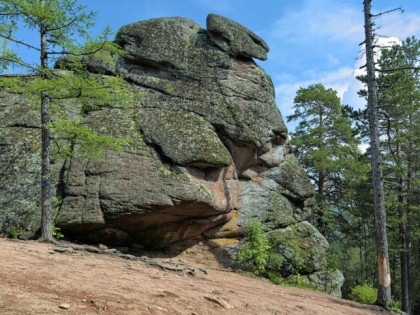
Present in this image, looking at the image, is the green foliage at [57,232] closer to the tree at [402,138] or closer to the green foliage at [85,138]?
the green foliage at [85,138]

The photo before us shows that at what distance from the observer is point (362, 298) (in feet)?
52.0

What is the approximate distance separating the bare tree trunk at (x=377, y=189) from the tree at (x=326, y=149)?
8.34 meters

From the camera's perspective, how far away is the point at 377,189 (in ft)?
42.9

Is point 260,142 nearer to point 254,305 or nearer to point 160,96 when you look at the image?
point 160,96

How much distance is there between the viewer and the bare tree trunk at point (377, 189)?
12266 mm

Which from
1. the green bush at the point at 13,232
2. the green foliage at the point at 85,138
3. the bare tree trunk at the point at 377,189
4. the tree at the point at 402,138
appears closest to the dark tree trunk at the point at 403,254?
the tree at the point at 402,138

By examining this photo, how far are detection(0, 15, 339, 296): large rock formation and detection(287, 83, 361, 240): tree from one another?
423cm

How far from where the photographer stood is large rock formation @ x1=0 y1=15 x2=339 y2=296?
13055 millimetres

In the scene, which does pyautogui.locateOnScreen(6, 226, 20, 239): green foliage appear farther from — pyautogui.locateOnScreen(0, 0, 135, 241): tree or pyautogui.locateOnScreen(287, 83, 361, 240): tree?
pyautogui.locateOnScreen(287, 83, 361, 240): tree

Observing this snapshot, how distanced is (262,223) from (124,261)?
809cm

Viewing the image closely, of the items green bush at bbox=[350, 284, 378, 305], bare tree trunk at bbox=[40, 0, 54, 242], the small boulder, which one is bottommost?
green bush at bbox=[350, 284, 378, 305]

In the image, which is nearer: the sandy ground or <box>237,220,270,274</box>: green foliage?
the sandy ground

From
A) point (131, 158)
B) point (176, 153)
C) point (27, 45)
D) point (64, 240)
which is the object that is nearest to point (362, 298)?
point (176, 153)

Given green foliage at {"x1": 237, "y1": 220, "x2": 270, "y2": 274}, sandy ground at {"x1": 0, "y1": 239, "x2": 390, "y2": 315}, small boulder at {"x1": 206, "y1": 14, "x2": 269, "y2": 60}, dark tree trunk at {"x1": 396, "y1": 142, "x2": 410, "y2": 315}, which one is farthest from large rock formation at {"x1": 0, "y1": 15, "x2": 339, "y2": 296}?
dark tree trunk at {"x1": 396, "y1": 142, "x2": 410, "y2": 315}
